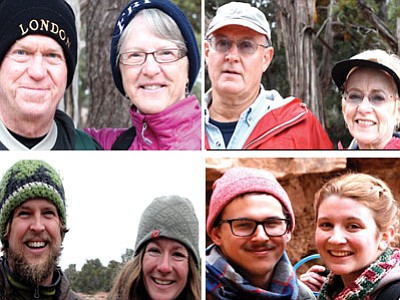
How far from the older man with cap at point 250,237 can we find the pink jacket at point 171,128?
18 cm

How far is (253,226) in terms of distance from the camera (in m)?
2.94

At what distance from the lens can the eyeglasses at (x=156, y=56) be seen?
293 centimetres

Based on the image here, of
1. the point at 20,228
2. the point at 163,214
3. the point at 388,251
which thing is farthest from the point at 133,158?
the point at 388,251

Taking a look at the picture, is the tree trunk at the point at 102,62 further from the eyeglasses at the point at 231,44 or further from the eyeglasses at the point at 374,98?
the eyeglasses at the point at 374,98

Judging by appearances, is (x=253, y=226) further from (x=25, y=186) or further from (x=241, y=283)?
(x=25, y=186)

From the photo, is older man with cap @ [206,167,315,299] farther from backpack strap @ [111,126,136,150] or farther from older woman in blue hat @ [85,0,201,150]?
backpack strap @ [111,126,136,150]

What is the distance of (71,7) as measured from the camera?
299cm

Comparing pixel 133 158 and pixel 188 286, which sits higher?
pixel 133 158

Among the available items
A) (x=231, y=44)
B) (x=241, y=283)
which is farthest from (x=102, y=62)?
(x=241, y=283)

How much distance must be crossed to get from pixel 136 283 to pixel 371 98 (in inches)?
40.1

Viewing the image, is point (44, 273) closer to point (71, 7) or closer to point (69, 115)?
point (69, 115)

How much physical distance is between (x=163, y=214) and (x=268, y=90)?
555 millimetres

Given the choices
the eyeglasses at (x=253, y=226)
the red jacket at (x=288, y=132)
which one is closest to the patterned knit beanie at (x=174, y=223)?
the eyeglasses at (x=253, y=226)

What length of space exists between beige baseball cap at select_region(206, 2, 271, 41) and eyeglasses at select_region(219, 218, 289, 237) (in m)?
0.62
